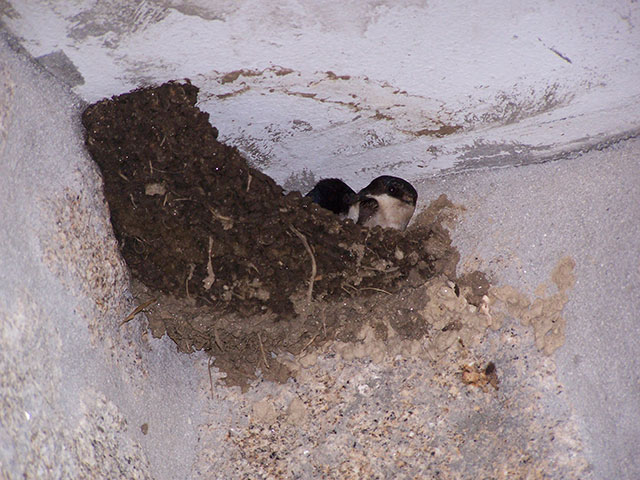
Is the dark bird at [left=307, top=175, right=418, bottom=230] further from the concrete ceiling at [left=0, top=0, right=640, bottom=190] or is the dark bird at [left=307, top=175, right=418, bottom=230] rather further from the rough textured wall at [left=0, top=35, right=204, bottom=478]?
the rough textured wall at [left=0, top=35, right=204, bottom=478]

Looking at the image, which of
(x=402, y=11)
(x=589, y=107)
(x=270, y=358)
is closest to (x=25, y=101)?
(x=402, y=11)

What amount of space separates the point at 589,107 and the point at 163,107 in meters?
1.62

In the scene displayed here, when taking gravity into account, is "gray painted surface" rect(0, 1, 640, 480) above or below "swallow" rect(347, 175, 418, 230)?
above

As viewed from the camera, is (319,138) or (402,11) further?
(319,138)

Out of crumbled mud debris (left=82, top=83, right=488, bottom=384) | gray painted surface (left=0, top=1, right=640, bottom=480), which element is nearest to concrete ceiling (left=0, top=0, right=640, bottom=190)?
gray painted surface (left=0, top=1, right=640, bottom=480)

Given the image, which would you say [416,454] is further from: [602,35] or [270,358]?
[602,35]

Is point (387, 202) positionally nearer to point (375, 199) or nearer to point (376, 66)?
point (375, 199)

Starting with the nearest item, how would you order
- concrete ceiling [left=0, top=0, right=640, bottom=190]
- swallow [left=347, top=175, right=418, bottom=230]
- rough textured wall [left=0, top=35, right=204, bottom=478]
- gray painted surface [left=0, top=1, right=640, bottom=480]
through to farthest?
1. rough textured wall [left=0, top=35, right=204, bottom=478]
2. gray painted surface [left=0, top=1, right=640, bottom=480]
3. concrete ceiling [left=0, top=0, right=640, bottom=190]
4. swallow [left=347, top=175, right=418, bottom=230]

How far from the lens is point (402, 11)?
206cm

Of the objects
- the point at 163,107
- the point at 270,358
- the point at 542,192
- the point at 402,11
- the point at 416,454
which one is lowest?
the point at 416,454

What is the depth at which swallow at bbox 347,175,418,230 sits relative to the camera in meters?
3.13

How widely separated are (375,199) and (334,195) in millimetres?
205

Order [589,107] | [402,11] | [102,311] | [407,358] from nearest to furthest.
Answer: [402,11]
[102,311]
[589,107]
[407,358]

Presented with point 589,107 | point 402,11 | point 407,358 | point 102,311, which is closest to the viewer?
point 402,11
